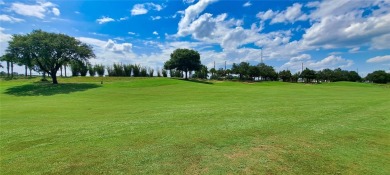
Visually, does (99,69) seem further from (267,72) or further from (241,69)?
(267,72)

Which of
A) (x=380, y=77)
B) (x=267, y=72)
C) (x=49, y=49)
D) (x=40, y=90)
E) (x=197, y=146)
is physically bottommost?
(x=197, y=146)

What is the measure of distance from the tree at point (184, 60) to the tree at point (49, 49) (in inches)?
1199

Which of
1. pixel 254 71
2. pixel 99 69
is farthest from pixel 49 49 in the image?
pixel 254 71

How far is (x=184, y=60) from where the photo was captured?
245 feet

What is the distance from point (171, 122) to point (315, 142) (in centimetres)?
593

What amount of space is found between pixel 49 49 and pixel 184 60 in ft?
128

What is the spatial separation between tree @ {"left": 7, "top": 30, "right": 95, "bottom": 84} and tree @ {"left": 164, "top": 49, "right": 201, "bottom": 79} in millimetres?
30450

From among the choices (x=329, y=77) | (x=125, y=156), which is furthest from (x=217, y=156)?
(x=329, y=77)

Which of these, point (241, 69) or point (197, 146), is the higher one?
point (241, 69)

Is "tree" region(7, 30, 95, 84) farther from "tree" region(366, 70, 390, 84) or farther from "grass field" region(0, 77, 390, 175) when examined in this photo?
"tree" region(366, 70, 390, 84)

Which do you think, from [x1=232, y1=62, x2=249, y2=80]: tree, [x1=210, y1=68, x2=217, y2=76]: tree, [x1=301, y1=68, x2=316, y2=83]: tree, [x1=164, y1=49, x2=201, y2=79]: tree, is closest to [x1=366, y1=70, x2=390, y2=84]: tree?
[x1=301, y1=68, x2=316, y2=83]: tree

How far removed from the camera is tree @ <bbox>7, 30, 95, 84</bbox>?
40562mm

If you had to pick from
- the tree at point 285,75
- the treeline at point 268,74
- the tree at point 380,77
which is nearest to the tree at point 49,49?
the treeline at point 268,74

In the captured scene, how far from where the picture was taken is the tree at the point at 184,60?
2931 inches
